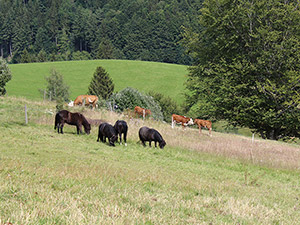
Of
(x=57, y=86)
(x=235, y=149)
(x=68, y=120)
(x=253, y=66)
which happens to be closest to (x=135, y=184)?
(x=235, y=149)

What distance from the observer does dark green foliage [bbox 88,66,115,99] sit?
70562 mm

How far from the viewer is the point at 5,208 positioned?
5.13m

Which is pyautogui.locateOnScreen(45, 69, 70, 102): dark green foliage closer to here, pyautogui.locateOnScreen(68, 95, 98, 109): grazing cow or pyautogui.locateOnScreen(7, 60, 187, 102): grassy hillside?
pyautogui.locateOnScreen(7, 60, 187, 102): grassy hillside

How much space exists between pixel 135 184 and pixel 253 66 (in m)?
22.8

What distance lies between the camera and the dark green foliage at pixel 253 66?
27.7 m

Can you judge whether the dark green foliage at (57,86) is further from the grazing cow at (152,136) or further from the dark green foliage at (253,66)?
the grazing cow at (152,136)

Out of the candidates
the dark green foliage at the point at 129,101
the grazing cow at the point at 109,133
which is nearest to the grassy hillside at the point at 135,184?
the grazing cow at the point at 109,133

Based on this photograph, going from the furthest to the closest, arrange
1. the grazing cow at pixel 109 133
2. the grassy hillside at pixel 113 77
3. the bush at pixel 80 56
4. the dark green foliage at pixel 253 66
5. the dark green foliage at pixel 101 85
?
the bush at pixel 80 56 < the grassy hillside at pixel 113 77 < the dark green foliage at pixel 101 85 < the dark green foliage at pixel 253 66 < the grazing cow at pixel 109 133

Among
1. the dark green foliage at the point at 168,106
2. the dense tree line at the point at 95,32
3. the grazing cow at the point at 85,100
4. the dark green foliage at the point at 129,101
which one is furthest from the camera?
the dense tree line at the point at 95,32

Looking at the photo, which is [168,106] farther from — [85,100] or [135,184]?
[135,184]

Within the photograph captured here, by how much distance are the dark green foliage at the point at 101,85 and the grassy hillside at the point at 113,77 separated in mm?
4406

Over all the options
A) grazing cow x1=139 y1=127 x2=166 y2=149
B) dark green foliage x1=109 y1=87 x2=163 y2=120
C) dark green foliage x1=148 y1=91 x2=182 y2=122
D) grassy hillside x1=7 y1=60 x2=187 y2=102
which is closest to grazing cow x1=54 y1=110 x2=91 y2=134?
grazing cow x1=139 y1=127 x2=166 y2=149

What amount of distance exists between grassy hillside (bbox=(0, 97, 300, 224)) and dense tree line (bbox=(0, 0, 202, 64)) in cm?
11245

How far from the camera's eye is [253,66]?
2847 centimetres
